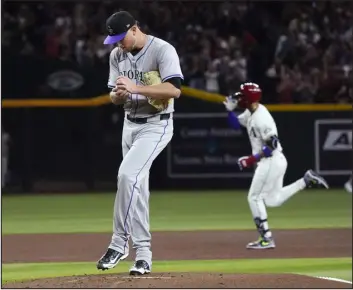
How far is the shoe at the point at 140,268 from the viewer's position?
7.96 m

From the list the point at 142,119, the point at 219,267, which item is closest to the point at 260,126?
the point at 219,267

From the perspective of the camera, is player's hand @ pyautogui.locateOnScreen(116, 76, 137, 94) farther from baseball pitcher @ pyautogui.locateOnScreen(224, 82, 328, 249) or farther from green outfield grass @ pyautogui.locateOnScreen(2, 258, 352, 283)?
baseball pitcher @ pyautogui.locateOnScreen(224, 82, 328, 249)

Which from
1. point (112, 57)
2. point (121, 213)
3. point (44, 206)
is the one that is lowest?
point (44, 206)

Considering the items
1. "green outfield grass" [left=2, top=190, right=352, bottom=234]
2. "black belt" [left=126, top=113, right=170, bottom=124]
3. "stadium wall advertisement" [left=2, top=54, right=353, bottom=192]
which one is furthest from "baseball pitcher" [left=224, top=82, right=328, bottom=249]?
"stadium wall advertisement" [left=2, top=54, right=353, bottom=192]

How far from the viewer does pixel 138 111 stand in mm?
7891

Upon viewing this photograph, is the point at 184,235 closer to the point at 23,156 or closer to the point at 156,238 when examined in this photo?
the point at 156,238

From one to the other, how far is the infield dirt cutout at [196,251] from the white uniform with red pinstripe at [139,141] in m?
0.37

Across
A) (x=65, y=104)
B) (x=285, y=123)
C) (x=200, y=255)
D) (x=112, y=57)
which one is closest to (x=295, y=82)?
(x=285, y=123)

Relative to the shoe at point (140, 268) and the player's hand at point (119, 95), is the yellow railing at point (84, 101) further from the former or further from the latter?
the player's hand at point (119, 95)

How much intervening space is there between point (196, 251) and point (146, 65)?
4491 mm

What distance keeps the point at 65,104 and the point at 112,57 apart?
11414 mm

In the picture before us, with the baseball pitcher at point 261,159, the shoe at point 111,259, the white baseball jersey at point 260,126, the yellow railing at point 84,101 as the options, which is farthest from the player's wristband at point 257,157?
the yellow railing at point 84,101

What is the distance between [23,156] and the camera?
62.9 feet

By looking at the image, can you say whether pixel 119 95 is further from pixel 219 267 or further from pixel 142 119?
pixel 219 267
